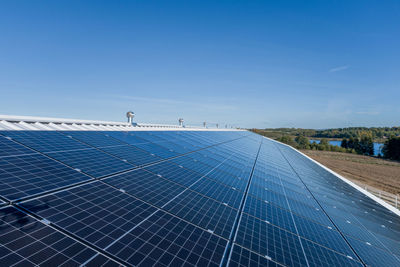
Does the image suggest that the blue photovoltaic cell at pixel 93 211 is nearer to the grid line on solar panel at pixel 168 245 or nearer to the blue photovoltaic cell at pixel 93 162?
the grid line on solar panel at pixel 168 245

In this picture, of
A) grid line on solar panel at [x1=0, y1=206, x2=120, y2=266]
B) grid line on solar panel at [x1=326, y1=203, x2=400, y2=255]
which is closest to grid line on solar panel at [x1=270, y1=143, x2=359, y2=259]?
grid line on solar panel at [x1=326, y1=203, x2=400, y2=255]

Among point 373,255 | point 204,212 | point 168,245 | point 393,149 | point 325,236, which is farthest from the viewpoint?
point 393,149

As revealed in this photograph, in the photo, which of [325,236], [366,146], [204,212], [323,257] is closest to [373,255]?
[325,236]

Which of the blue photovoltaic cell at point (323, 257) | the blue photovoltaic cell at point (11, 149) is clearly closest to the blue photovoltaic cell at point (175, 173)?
the blue photovoltaic cell at point (11, 149)

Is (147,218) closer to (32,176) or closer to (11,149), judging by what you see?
(32,176)

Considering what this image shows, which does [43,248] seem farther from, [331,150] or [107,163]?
[331,150]
